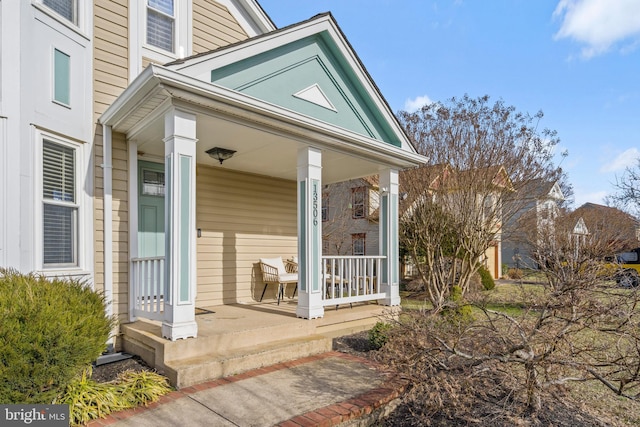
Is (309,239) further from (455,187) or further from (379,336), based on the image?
(455,187)

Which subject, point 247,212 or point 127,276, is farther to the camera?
point 247,212

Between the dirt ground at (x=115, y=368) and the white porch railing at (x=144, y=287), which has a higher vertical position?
the white porch railing at (x=144, y=287)

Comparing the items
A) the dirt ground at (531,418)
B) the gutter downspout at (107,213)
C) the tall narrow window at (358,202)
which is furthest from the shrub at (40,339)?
the tall narrow window at (358,202)

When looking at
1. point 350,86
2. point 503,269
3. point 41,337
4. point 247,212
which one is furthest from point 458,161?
point 503,269

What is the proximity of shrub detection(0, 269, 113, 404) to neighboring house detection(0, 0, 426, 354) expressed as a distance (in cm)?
101

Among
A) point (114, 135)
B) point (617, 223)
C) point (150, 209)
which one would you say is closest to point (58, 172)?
point (114, 135)

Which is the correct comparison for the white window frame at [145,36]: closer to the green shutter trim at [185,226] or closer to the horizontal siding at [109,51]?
the horizontal siding at [109,51]

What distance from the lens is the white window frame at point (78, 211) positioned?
436 cm

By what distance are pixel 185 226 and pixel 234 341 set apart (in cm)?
149

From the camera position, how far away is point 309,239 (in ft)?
18.0

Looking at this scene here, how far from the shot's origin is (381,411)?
11.6 ft

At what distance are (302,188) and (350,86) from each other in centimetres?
213

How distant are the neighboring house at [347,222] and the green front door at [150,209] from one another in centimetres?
1022

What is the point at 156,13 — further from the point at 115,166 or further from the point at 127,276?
the point at 127,276
